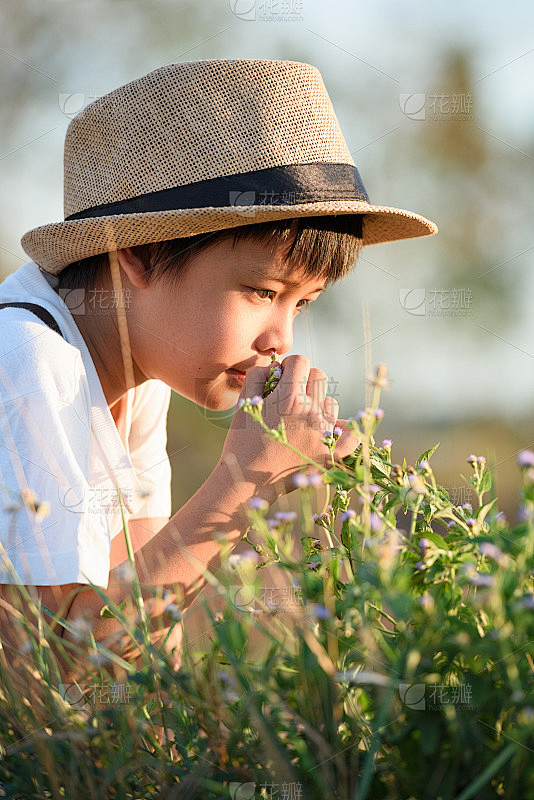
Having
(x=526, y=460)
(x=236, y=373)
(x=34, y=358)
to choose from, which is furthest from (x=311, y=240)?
(x=526, y=460)

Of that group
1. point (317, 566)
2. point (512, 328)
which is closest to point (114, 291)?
point (317, 566)

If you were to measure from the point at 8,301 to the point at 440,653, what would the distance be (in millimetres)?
1073

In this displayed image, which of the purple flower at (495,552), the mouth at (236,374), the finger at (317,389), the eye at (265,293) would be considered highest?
the eye at (265,293)

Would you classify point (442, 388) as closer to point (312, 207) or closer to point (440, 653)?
point (312, 207)

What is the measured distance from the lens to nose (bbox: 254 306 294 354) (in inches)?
49.4

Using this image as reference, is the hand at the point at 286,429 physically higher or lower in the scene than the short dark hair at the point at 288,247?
lower

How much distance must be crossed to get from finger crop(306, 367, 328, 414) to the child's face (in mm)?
187

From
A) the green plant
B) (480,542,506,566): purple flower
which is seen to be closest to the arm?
the green plant

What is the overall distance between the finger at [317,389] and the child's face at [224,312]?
7.4 inches

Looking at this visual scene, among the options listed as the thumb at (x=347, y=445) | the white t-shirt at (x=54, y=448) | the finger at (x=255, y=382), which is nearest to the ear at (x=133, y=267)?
the white t-shirt at (x=54, y=448)

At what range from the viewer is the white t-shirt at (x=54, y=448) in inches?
37.4

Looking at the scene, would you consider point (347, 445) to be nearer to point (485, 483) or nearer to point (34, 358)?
point (485, 483)

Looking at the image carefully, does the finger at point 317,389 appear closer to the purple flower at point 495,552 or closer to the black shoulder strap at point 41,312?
the black shoulder strap at point 41,312

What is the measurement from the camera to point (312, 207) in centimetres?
113
